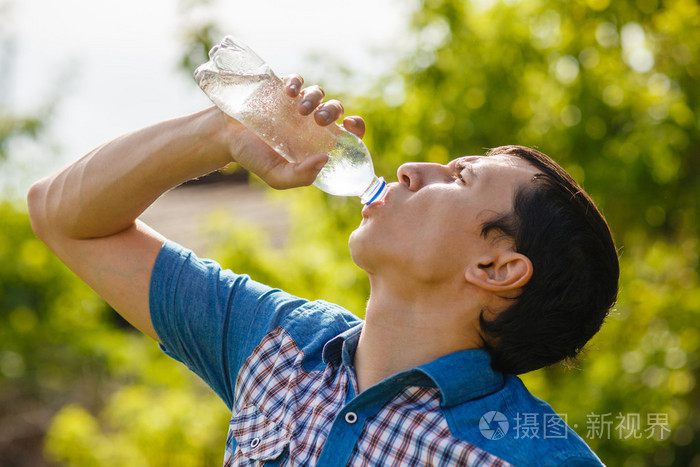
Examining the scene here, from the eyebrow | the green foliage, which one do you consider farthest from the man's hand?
the green foliage

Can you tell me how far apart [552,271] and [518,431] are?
1.17 ft

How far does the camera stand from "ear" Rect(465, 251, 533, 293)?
5.21ft

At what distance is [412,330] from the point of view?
5.31 ft

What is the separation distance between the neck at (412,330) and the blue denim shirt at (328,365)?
0.05m

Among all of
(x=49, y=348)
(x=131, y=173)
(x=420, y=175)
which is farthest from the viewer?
(x=49, y=348)

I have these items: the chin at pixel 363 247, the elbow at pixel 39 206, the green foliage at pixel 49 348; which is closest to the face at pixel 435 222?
the chin at pixel 363 247

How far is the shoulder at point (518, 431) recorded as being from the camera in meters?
1.38

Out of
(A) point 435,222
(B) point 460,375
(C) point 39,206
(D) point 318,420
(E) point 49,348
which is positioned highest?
(A) point 435,222

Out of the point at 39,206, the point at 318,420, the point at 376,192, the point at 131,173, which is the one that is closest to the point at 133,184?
the point at 131,173

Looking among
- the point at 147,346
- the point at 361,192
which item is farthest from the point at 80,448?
the point at 361,192

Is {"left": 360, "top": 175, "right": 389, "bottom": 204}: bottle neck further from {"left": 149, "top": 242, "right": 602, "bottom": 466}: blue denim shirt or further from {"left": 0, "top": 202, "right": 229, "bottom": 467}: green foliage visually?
{"left": 0, "top": 202, "right": 229, "bottom": 467}: green foliage

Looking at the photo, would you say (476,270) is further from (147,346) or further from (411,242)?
(147,346)

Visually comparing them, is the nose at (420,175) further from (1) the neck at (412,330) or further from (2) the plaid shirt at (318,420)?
(2) the plaid shirt at (318,420)

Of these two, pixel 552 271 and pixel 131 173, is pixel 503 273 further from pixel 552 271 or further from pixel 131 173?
pixel 131 173
